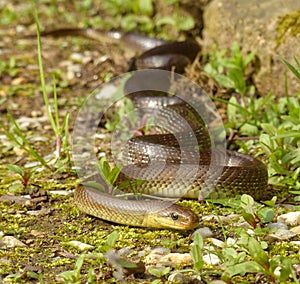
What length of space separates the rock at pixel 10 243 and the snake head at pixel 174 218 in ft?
2.94

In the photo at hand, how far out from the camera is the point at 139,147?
219 inches

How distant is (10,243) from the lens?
14.0 ft

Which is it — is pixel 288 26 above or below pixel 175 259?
above

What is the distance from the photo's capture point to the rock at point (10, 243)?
426 centimetres

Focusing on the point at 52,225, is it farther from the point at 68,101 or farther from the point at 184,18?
the point at 184,18

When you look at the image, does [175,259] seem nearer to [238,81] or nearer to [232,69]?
[238,81]

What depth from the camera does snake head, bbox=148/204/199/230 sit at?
14.0 ft

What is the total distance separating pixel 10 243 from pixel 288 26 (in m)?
3.73

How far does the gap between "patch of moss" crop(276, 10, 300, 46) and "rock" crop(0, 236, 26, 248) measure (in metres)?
3.57

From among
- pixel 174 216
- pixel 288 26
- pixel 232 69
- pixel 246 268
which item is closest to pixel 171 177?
pixel 174 216

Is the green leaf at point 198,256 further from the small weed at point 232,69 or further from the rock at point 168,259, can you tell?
the small weed at point 232,69

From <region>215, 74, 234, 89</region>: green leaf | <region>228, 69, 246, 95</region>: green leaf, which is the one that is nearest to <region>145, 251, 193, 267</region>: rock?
<region>228, 69, 246, 95</region>: green leaf

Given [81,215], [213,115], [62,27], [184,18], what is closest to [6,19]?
[62,27]

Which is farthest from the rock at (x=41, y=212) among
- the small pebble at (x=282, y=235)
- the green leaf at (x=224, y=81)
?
the green leaf at (x=224, y=81)
